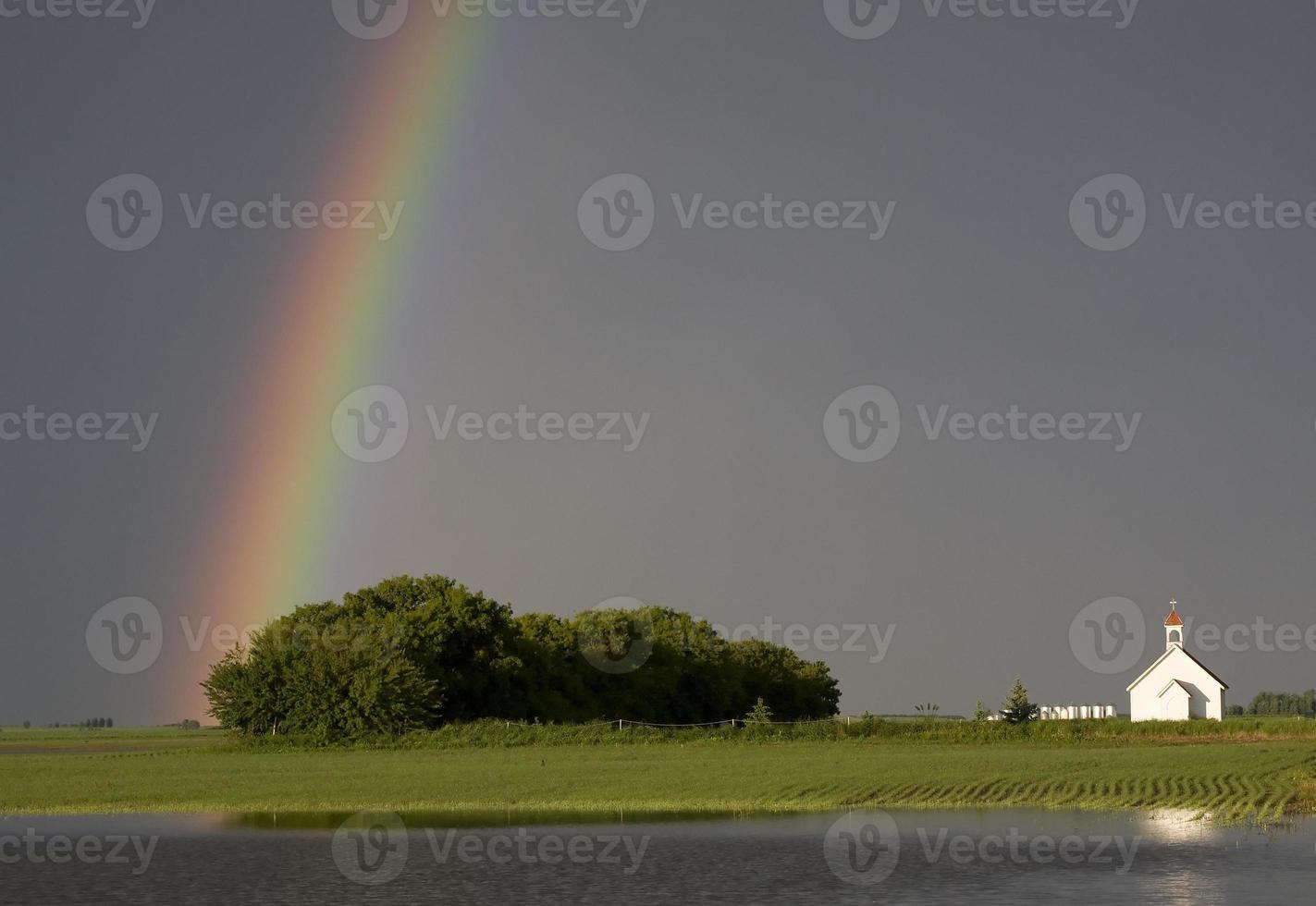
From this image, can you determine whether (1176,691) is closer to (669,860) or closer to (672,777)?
(672,777)

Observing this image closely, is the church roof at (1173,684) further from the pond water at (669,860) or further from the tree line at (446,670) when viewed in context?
the pond water at (669,860)

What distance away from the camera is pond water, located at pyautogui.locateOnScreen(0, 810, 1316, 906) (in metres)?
24.9

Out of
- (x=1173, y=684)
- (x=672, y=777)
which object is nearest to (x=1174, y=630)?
(x=1173, y=684)

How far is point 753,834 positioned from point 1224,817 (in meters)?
11.9

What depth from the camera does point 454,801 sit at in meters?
44.6

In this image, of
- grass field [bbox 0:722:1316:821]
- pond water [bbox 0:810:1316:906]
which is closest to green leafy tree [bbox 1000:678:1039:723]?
grass field [bbox 0:722:1316:821]

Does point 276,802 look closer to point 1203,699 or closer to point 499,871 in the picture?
point 499,871

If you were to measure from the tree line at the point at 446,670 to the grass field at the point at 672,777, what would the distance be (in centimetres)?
412

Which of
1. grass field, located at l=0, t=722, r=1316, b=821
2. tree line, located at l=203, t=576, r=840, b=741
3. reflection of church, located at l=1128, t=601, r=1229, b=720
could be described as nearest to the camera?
grass field, located at l=0, t=722, r=1316, b=821

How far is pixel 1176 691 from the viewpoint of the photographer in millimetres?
132500

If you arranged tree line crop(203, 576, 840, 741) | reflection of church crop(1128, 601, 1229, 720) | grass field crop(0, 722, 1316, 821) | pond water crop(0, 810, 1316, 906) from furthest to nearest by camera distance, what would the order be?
reflection of church crop(1128, 601, 1229, 720)
tree line crop(203, 576, 840, 741)
grass field crop(0, 722, 1316, 821)
pond water crop(0, 810, 1316, 906)

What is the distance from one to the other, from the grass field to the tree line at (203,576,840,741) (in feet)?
13.5

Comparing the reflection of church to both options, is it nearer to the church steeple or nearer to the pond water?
the church steeple

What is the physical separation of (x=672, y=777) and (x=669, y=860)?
24.0 meters
